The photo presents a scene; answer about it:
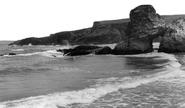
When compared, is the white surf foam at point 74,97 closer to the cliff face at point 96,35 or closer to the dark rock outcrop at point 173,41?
the dark rock outcrop at point 173,41

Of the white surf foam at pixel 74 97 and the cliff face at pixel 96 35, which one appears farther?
the cliff face at pixel 96 35

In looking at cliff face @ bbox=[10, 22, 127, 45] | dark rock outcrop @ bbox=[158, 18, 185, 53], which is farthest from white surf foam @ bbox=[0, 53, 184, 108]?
cliff face @ bbox=[10, 22, 127, 45]

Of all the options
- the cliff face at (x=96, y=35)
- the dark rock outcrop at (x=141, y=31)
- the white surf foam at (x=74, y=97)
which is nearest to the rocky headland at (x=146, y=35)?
the dark rock outcrop at (x=141, y=31)

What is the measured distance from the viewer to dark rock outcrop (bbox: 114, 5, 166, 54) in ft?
129

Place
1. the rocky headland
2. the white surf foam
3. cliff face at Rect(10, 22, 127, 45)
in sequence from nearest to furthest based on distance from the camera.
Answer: the white surf foam
the rocky headland
cliff face at Rect(10, 22, 127, 45)

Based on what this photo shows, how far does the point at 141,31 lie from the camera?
40.5 metres

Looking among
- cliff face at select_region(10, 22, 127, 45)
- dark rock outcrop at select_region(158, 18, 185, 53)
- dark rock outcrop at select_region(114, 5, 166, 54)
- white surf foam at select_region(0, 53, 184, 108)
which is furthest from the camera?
cliff face at select_region(10, 22, 127, 45)

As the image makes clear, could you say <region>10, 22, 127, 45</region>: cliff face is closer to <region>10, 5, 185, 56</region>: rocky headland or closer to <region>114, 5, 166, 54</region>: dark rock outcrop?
<region>10, 5, 185, 56</region>: rocky headland

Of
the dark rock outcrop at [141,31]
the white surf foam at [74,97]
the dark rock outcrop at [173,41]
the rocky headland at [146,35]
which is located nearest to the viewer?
the white surf foam at [74,97]

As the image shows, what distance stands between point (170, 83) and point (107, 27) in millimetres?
100373

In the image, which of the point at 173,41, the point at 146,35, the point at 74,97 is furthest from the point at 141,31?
the point at 74,97

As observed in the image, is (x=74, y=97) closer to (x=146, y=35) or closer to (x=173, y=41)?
(x=173, y=41)

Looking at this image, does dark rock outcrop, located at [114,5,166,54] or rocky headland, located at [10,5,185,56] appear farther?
dark rock outcrop, located at [114,5,166,54]

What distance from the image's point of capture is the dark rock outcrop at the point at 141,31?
39.4 meters
